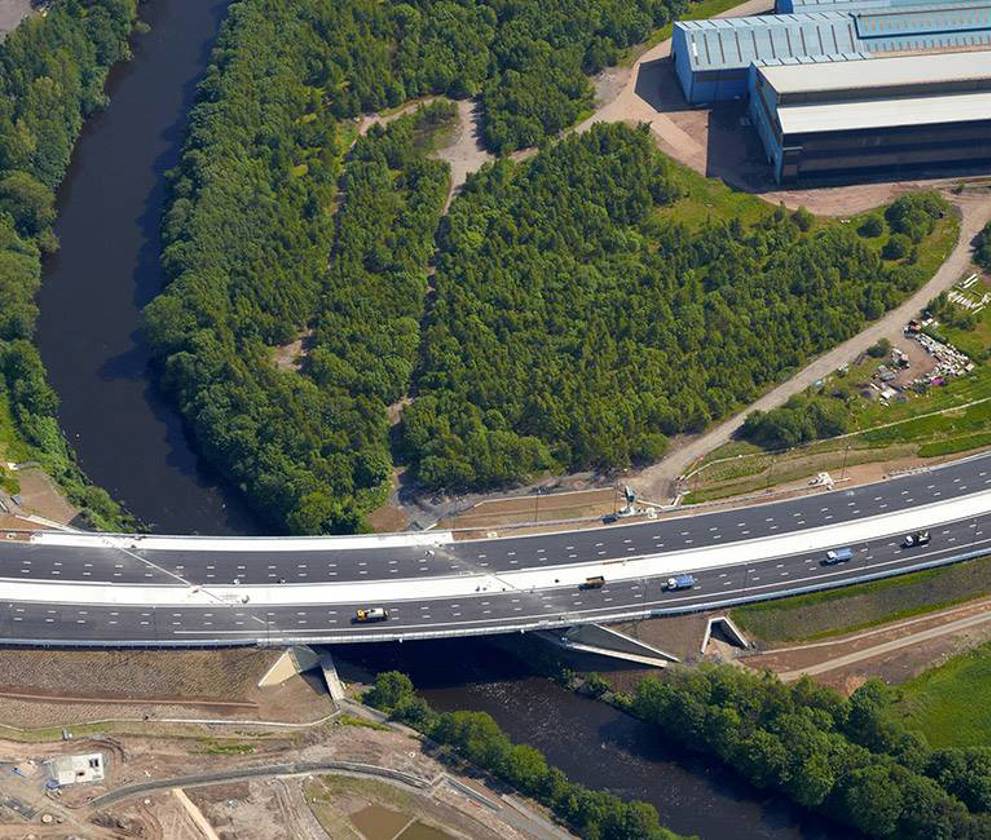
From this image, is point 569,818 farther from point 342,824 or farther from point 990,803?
point 990,803

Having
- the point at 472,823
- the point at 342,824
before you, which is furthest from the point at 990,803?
the point at 342,824

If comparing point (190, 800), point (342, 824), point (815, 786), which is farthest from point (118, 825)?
point (815, 786)

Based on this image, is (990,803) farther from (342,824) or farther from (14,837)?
(14,837)

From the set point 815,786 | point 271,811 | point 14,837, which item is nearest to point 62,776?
point 14,837

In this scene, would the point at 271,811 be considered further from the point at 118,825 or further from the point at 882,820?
the point at 882,820

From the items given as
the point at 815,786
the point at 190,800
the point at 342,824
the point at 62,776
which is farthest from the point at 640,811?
the point at 62,776
